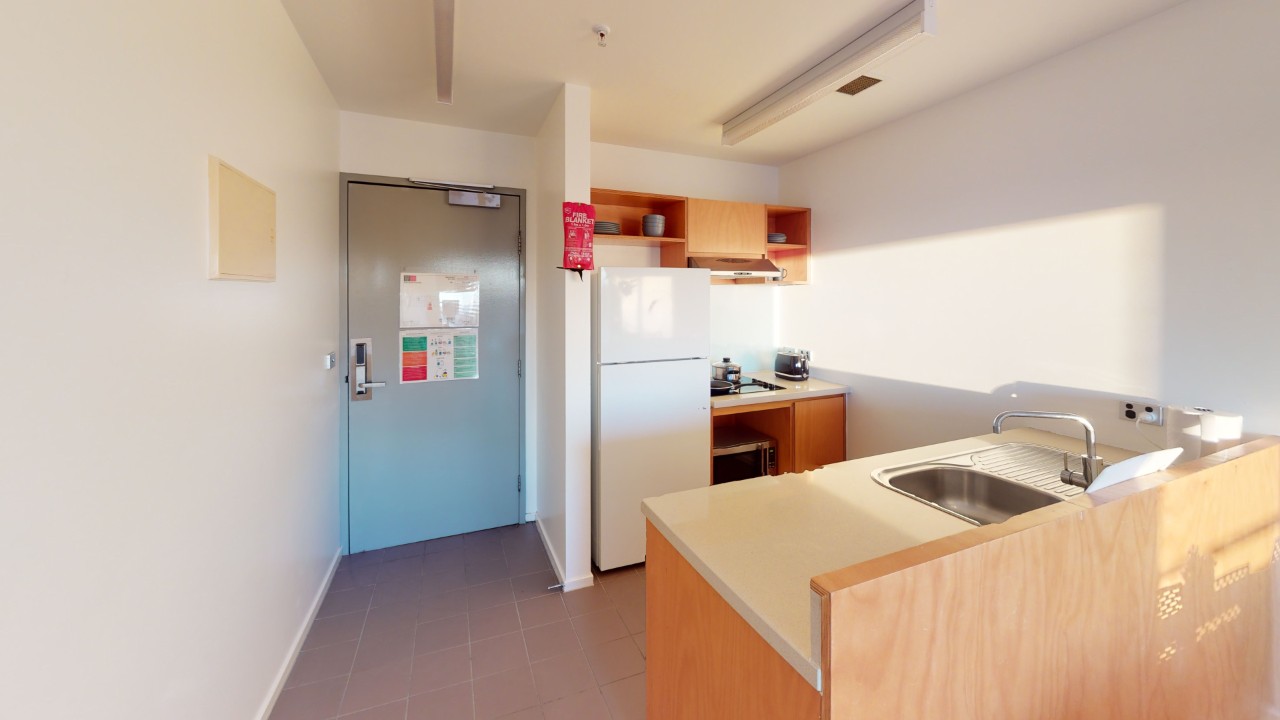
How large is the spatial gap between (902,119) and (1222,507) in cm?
250

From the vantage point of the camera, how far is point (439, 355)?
3.00m

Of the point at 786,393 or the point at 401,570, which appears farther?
the point at 786,393

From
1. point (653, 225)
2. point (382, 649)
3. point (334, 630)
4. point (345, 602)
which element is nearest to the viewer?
point (382, 649)

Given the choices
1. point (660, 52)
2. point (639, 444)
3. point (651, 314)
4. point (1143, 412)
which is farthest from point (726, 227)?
point (1143, 412)

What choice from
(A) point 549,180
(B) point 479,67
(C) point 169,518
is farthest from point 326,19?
(C) point 169,518

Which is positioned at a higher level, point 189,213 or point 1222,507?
point 189,213

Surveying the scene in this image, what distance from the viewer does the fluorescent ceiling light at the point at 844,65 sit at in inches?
69.2

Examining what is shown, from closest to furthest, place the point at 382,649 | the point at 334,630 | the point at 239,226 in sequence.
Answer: the point at 239,226
the point at 382,649
the point at 334,630

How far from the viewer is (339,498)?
2.77 meters

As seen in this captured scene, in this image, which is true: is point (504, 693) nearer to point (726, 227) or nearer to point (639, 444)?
point (639, 444)

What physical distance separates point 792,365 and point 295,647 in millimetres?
3259

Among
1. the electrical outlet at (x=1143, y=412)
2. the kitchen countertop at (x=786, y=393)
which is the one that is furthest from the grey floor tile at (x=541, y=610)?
the electrical outlet at (x=1143, y=412)

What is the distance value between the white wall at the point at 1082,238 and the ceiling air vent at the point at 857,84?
0.54m

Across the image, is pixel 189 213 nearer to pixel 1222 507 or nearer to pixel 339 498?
pixel 339 498
